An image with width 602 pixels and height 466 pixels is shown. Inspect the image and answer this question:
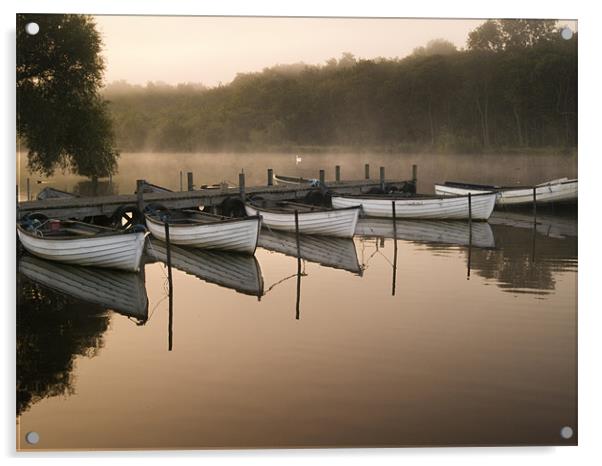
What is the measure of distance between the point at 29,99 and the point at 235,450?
Answer: 592 cm

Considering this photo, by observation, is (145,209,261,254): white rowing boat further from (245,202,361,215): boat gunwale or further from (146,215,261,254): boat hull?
(245,202,361,215): boat gunwale

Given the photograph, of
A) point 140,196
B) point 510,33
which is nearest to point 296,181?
point 140,196

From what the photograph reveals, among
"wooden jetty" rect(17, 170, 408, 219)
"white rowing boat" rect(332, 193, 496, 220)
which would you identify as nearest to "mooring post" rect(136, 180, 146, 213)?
"wooden jetty" rect(17, 170, 408, 219)

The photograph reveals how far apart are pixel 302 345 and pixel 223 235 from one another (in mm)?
7885

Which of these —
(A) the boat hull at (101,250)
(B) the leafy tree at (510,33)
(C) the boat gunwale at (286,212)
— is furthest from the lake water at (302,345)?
(C) the boat gunwale at (286,212)

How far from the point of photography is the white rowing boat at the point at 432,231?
67.6 feet

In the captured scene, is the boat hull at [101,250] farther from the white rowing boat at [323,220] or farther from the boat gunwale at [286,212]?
the boat gunwale at [286,212]

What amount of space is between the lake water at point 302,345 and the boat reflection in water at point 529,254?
0.09 m

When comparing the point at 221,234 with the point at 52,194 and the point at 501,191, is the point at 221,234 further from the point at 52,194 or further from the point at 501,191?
the point at 501,191

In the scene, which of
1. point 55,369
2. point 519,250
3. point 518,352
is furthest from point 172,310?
point 519,250

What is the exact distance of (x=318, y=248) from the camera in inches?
757

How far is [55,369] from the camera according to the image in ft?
30.4

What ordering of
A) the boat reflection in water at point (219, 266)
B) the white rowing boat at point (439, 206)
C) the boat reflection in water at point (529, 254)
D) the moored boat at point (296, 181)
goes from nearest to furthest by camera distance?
1. the boat reflection in water at point (529, 254)
2. the boat reflection in water at point (219, 266)
3. the white rowing boat at point (439, 206)
4. the moored boat at point (296, 181)
